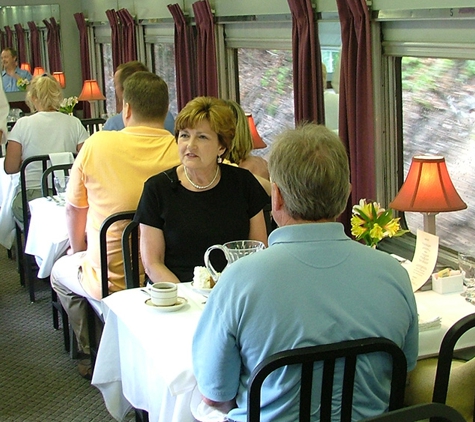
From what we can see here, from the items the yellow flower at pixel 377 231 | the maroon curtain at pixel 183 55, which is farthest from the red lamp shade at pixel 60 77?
the yellow flower at pixel 377 231

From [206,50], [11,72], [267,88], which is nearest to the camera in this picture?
[267,88]

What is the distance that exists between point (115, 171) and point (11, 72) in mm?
5791

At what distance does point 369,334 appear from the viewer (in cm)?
174

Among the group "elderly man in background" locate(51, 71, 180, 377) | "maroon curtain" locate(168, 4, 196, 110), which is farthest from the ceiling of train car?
"elderly man in background" locate(51, 71, 180, 377)

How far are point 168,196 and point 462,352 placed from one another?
3.74ft

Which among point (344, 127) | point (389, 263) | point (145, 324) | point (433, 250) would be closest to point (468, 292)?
point (433, 250)

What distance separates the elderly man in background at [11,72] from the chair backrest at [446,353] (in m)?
7.34

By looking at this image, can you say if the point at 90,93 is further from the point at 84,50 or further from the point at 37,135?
the point at 37,135

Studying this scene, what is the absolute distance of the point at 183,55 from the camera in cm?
622

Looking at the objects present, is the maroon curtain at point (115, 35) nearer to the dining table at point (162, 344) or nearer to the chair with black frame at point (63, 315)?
the chair with black frame at point (63, 315)

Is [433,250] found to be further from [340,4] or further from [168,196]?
[340,4]

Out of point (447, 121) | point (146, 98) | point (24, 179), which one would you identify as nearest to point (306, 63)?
point (447, 121)

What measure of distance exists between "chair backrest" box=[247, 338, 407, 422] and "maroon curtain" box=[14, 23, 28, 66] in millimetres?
7525

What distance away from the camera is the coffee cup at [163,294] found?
2.39 m
